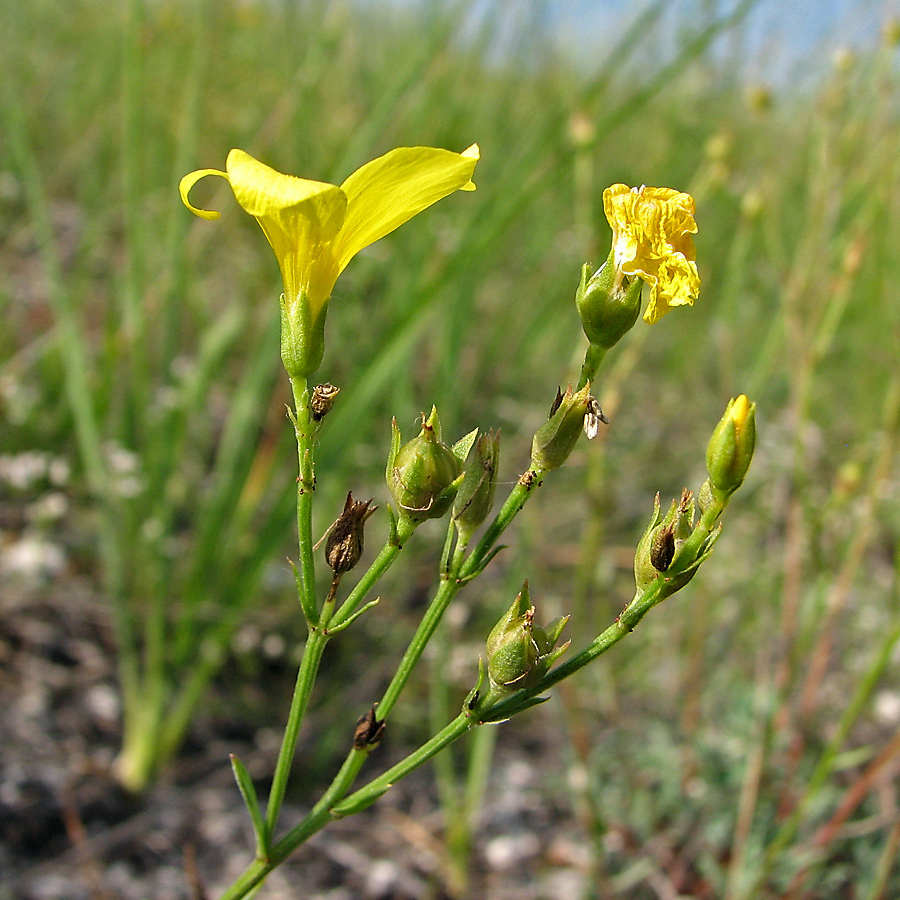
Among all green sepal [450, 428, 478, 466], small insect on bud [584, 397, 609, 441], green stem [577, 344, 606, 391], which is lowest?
green sepal [450, 428, 478, 466]

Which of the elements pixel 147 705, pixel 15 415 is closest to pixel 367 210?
pixel 147 705

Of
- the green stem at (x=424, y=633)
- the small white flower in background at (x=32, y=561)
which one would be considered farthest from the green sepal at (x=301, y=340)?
the small white flower in background at (x=32, y=561)

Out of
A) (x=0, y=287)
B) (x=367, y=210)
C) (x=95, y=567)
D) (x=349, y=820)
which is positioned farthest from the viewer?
(x=0, y=287)

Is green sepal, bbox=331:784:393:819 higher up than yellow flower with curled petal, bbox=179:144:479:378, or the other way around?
yellow flower with curled petal, bbox=179:144:479:378

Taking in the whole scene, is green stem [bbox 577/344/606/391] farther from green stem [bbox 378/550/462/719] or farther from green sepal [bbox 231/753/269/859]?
green sepal [bbox 231/753/269/859]

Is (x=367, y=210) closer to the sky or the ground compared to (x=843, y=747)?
closer to the sky

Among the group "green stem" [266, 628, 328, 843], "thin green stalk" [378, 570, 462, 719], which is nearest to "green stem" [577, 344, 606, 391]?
"thin green stalk" [378, 570, 462, 719]

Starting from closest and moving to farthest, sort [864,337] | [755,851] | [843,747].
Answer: [755,851]
[843,747]
[864,337]

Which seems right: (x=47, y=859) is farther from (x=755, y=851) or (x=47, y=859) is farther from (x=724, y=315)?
(x=724, y=315)
